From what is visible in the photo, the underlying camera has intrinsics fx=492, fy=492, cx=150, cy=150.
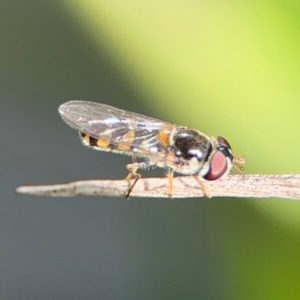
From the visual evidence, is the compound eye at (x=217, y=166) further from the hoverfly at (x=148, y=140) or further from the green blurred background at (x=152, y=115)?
the green blurred background at (x=152, y=115)

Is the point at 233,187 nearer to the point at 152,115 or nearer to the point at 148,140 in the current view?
the point at 148,140

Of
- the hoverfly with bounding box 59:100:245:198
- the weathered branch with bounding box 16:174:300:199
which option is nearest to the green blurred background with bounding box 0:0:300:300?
the hoverfly with bounding box 59:100:245:198

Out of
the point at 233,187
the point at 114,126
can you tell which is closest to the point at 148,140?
the point at 114,126

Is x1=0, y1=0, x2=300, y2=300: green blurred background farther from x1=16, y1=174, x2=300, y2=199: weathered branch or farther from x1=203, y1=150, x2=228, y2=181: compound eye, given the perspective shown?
x1=16, y1=174, x2=300, y2=199: weathered branch

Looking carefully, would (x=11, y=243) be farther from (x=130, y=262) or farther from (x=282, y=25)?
(x=282, y=25)

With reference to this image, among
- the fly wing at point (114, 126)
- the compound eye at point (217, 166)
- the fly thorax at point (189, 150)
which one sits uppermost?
the fly wing at point (114, 126)

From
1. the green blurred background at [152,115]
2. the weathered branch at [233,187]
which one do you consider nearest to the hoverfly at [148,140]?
the green blurred background at [152,115]

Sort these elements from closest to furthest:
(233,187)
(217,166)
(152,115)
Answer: (233,187)
(217,166)
(152,115)

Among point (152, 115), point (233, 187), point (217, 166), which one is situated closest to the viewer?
point (233, 187)
